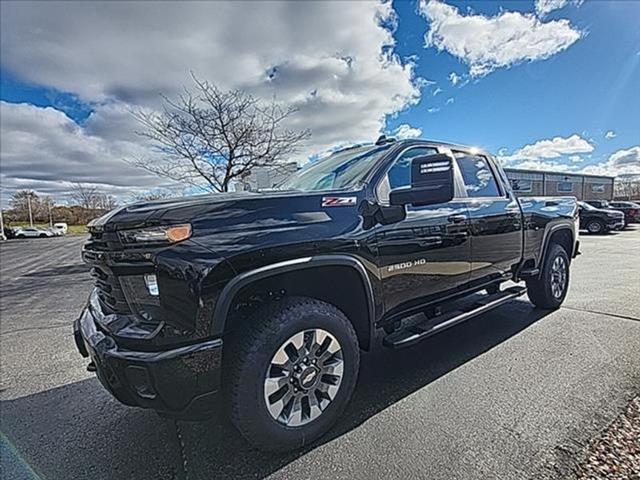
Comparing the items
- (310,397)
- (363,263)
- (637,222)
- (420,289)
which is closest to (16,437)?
(310,397)

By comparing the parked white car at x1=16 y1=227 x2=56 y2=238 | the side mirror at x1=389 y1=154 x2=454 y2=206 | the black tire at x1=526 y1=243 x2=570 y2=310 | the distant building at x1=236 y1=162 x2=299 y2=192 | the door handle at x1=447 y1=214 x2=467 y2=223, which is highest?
the distant building at x1=236 y1=162 x2=299 y2=192

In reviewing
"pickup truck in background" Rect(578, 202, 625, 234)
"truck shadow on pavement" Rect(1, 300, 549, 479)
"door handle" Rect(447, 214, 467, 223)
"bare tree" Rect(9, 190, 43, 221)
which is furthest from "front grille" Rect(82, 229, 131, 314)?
"bare tree" Rect(9, 190, 43, 221)

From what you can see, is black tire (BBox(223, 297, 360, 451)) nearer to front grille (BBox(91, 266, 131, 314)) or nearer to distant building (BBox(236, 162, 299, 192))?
front grille (BBox(91, 266, 131, 314))

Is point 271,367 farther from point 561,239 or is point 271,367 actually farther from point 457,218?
point 561,239

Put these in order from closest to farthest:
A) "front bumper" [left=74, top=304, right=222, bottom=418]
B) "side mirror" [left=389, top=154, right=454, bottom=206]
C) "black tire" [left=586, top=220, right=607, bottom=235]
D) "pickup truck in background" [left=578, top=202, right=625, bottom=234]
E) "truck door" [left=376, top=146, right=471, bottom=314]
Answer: "front bumper" [left=74, top=304, right=222, bottom=418], "side mirror" [left=389, top=154, right=454, bottom=206], "truck door" [left=376, top=146, right=471, bottom=314], "pickup truck in background" [left=578, top=202, right=625, bottom=234], "black tire" [left=586, top=220, right=607, bottom=235]

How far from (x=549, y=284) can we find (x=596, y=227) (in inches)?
664

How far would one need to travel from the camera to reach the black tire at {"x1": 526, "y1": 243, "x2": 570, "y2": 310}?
4.75 meters

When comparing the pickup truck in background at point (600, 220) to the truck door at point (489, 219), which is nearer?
the truck door at point (489, 219)

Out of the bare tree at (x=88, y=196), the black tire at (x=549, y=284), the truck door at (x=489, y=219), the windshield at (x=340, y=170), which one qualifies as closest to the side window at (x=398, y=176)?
the windshield at (x=340, y=170)

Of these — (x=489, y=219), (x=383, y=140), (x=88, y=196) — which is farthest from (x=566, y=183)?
(x=88, y=196)

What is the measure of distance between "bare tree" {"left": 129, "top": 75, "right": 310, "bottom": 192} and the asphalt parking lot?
28.7 ft

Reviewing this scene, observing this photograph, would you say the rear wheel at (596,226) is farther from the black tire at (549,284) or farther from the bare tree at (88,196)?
the bare tree at (88,196)

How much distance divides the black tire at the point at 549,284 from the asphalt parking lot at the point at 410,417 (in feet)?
1.37

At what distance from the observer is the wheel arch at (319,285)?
2.02m
